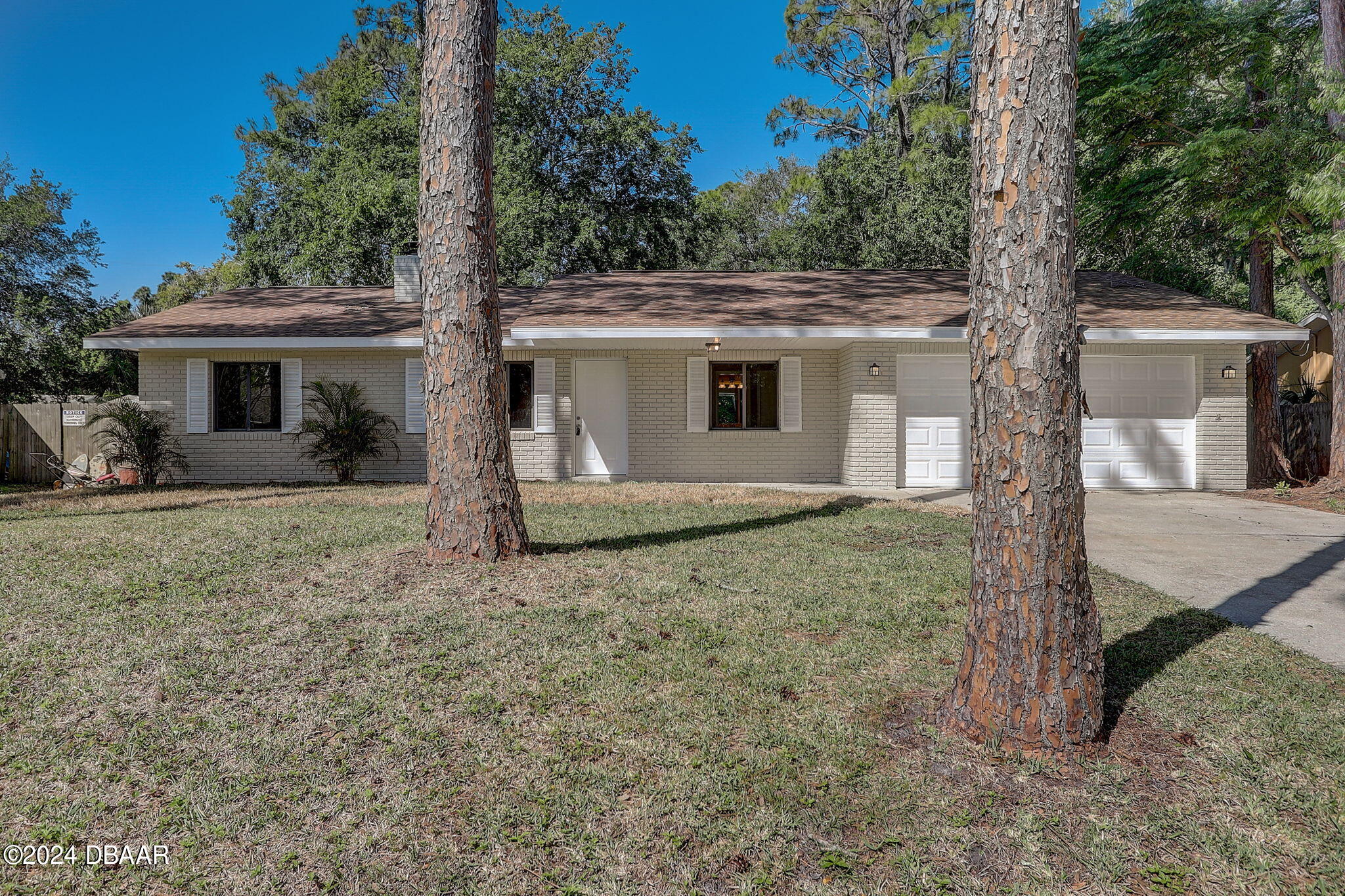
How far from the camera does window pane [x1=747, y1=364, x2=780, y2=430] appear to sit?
12352 millimetres

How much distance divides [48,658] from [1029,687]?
14.8ft

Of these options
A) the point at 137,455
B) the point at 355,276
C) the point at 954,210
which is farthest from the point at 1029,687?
the point at 355,276

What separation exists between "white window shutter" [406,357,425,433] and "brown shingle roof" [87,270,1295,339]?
1.87 feet

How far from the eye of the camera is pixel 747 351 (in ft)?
39.9

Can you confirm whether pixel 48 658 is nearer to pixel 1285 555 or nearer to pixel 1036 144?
pixel 1036 144

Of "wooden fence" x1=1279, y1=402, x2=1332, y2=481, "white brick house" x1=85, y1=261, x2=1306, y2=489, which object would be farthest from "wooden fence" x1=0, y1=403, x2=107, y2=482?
"wooden fence" x1=1279, y1=402, x2=1332, y2=481

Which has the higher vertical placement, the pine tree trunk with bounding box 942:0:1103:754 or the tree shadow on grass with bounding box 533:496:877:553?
the pine tree trunk with bounding box 942:0:1103:754

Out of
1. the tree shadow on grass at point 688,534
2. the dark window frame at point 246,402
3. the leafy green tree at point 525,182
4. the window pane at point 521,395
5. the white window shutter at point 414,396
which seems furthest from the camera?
the leafy green tree at point 525,182

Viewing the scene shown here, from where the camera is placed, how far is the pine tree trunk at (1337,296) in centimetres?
1015

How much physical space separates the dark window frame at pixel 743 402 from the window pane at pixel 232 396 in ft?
25.6

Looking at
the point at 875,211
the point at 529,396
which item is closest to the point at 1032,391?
the point at 529,396

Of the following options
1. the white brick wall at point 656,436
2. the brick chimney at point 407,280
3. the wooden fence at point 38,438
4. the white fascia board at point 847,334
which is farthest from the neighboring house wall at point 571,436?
the brick chimney at point 407,280

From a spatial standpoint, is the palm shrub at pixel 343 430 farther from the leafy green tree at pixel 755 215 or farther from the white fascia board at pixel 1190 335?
the leafy green tree at pixel 755 215

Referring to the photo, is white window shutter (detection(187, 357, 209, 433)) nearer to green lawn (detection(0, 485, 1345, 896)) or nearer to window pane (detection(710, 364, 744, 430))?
green lawn (detection(0, 485, 1345, 896))
